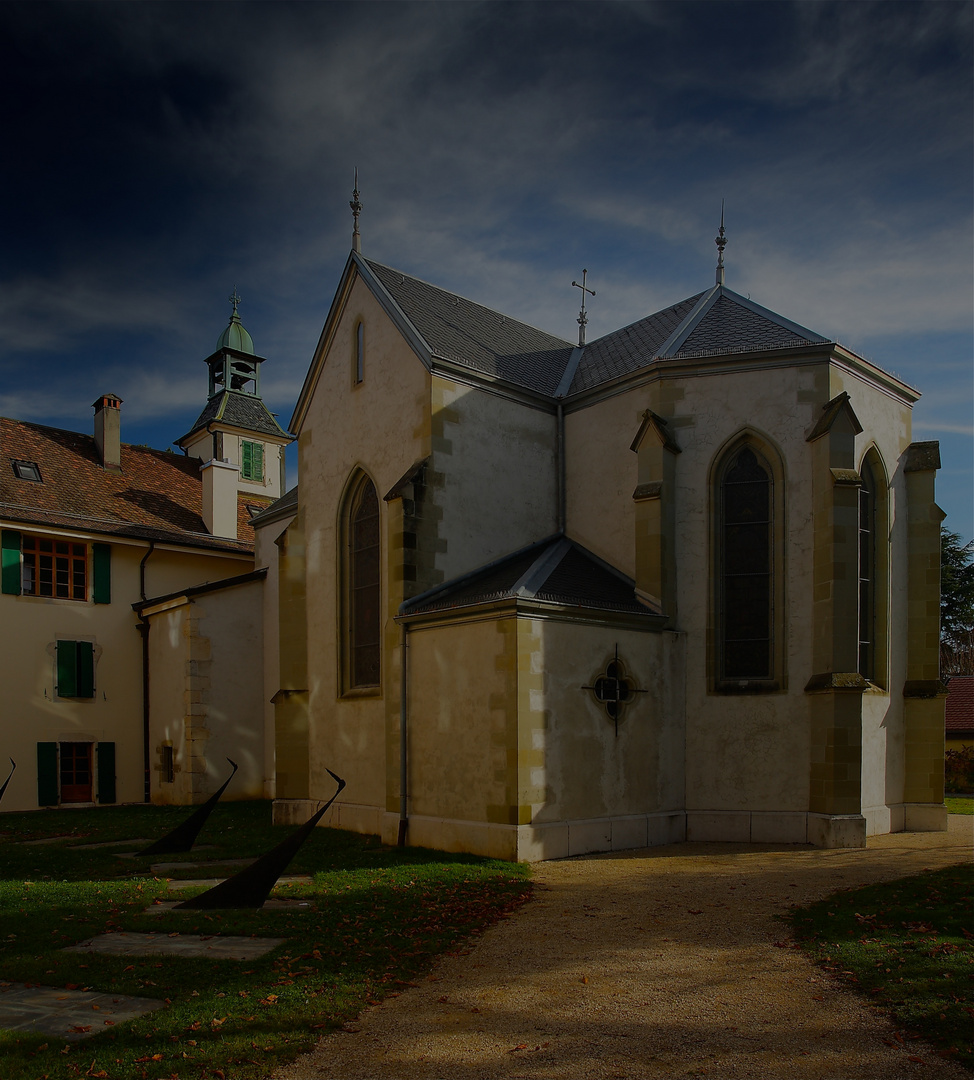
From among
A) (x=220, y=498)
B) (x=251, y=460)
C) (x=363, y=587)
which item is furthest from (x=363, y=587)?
(x=251, y=460)

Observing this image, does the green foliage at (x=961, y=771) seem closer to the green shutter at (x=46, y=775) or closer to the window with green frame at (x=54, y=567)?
the window with green frame at (x=54, y=567)

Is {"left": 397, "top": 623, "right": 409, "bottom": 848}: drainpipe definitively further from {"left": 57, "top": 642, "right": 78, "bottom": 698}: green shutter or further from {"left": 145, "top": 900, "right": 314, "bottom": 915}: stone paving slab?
{"left": 57, "top": 642, "right": 78, "bottom": 698}: green shutter

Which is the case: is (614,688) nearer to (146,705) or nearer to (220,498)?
(146,705)

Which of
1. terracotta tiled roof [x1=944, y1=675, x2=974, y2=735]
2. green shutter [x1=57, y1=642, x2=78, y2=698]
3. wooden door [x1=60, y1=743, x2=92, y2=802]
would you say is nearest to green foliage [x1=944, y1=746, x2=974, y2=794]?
terracotta tiled roof [x1=944, y1=675, x2=974, y2=735]

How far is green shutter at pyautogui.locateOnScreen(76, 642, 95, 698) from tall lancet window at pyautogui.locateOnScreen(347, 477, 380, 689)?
30.2 feet

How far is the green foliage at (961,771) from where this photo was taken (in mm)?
29844

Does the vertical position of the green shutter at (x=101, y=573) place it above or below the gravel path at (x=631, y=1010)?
above

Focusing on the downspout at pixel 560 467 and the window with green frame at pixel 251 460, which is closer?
the downspout at pixel 560 467

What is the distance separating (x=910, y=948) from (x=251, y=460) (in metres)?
33.9

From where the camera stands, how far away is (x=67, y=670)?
2153cm

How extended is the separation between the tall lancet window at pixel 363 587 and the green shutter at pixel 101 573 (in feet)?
30.6

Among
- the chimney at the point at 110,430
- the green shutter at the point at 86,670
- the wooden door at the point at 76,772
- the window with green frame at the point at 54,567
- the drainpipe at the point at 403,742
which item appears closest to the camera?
the drainpipe at the point at 403,742

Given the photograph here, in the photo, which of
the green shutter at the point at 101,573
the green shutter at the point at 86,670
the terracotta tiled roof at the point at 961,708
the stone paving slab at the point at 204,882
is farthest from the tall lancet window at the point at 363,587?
the terracotta tiled roof at the point at 961,708

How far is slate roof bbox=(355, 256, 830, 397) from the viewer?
1530 cm
